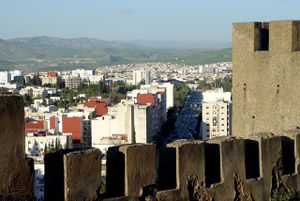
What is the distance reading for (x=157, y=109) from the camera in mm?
65938

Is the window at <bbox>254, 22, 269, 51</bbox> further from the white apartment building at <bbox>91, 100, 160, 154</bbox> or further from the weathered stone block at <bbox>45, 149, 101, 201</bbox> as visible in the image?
the white apartment building at <bbox>91, 100, 160, 154</bbox>

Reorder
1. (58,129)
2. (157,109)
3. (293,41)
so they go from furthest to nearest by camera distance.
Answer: (157,109)
(58,129)
(293,41)

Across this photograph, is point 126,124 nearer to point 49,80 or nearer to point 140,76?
point 49,80

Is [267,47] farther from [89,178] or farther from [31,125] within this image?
[31,125]

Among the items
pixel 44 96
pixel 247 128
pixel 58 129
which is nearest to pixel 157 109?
Answer: pixel 58 129

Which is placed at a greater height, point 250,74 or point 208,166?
point 250,74

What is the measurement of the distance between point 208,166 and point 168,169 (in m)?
0.43

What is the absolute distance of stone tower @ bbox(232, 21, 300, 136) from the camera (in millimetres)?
6508

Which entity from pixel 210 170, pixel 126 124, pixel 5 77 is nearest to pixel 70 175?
pixel 210 170

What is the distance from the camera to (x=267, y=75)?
6.76 metres

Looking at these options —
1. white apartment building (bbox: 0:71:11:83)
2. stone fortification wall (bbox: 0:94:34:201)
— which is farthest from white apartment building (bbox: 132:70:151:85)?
stone fortification wall (bbox: 0:94:34:201)

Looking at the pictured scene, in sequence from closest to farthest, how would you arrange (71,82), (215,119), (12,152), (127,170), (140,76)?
(12,152) < (127,170) < (215,119) < (71,82) < (140,76)

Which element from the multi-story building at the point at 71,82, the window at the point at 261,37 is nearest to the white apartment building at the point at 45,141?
the window at the point at 261,37

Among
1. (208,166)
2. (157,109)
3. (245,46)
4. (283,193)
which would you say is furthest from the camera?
(157,109)
